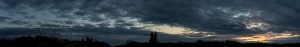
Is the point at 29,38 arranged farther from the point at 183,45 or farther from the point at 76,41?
the point at 183,45

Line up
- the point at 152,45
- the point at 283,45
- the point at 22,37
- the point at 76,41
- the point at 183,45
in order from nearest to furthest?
the point at 152,45, the point at 283,45, the point at 183,45, the point at 76,41, the point at 22,37

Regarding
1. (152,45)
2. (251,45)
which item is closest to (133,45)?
(251,45)

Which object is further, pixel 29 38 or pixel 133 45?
pixel 29 38

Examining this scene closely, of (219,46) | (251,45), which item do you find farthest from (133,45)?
(251,45)

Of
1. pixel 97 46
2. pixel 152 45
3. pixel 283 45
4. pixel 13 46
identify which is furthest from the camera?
pixel 13 46

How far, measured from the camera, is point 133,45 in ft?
271

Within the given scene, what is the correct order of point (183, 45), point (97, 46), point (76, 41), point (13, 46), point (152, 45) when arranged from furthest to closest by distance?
point (13, 46)
point (97, 46)
point (76, 41)
point (183, 45)
point (152, 45)

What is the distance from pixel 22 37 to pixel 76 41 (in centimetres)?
3032

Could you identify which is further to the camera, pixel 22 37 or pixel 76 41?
pixel 22 37

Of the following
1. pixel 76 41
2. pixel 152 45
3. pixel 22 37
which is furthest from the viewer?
pixel 22 37

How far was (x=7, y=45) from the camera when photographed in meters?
105

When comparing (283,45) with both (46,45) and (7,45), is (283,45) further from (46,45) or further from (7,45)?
(7,45)

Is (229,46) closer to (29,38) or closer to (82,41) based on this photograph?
(82,41)

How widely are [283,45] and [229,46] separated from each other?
28.3 ft
